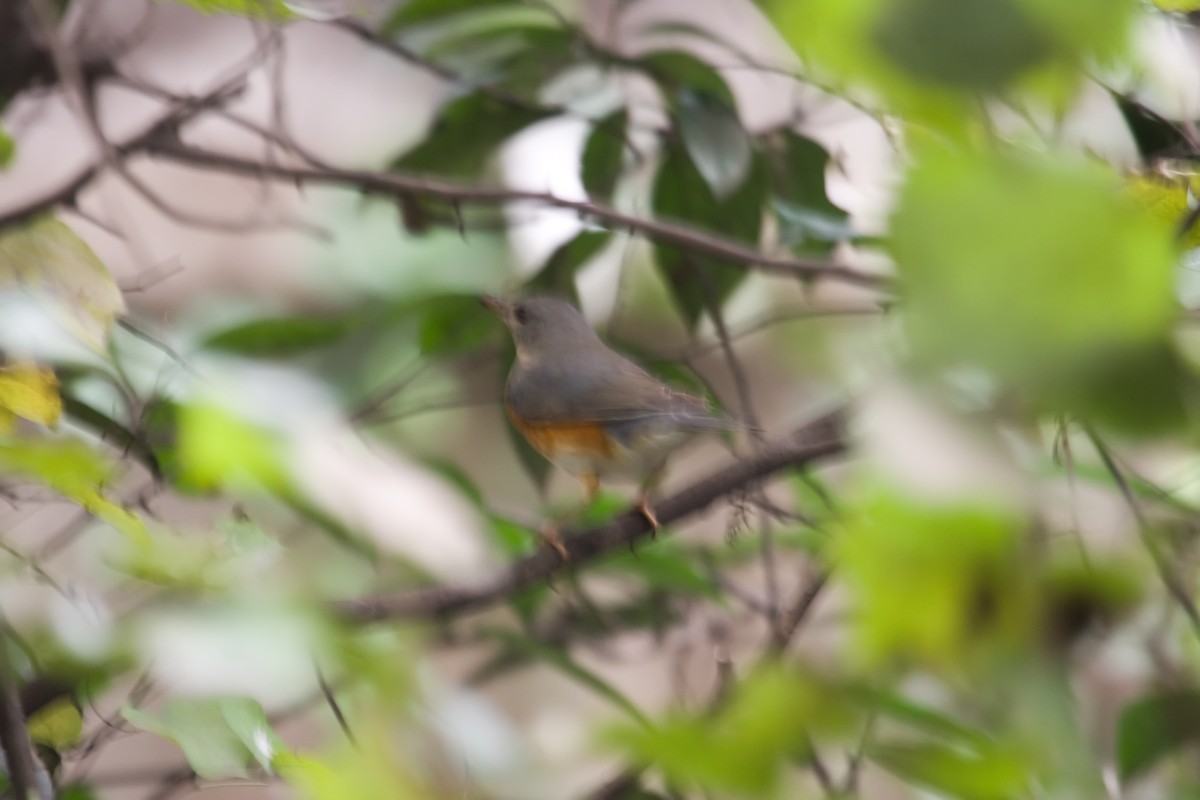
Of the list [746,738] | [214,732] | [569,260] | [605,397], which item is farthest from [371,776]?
[605,397]

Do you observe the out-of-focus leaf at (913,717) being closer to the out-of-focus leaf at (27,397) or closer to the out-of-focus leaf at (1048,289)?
the out-of-focus leaf at (1048,289)

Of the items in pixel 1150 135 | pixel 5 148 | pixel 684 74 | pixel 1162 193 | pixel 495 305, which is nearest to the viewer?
pixel 1162 193

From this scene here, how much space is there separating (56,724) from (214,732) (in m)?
0.36

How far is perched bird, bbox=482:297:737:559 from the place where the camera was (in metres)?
1.56

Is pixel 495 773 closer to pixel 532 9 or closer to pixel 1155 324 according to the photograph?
pixel 1155 324

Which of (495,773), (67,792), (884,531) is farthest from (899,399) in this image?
(67,792)

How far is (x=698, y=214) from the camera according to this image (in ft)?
4.92

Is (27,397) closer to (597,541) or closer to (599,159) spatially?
(597,541)

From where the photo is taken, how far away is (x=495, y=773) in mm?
380

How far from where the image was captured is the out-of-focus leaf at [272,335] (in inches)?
49.8

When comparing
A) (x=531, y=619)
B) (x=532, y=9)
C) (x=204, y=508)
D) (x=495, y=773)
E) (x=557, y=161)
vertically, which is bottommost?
(x=204, y=508)

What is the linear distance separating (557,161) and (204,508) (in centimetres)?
126

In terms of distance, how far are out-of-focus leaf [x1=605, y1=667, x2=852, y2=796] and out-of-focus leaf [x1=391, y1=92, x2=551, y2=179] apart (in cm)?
123

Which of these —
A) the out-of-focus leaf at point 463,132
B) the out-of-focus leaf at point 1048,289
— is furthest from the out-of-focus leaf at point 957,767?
the out-of-focus leaf at point 463,132
